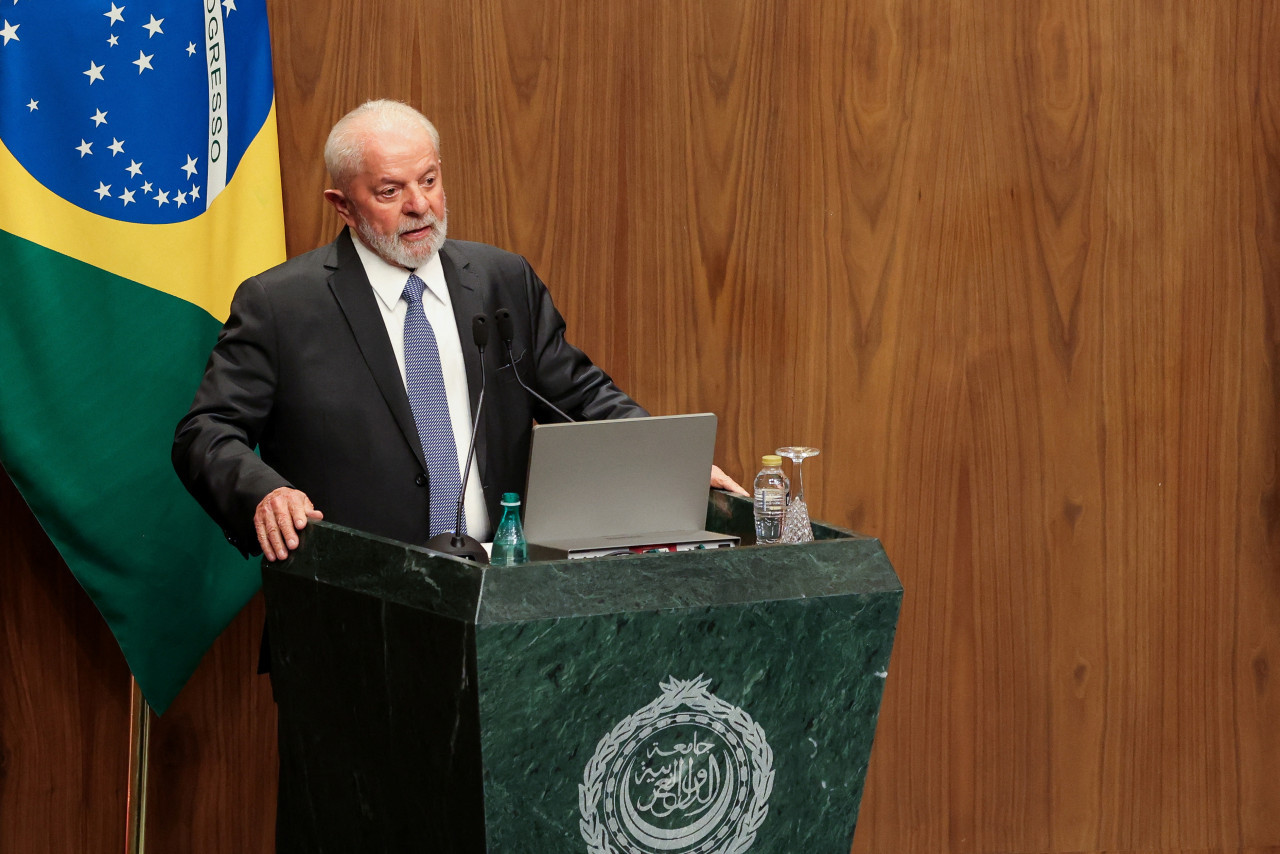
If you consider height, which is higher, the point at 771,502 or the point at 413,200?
the point at 413,200

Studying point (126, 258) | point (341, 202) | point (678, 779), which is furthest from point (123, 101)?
point (678, 779)

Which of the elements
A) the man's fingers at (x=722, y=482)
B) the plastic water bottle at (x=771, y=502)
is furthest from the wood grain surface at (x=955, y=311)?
the plastic water bottle at (x=771, y=502)

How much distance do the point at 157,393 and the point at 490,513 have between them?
77 centimetres

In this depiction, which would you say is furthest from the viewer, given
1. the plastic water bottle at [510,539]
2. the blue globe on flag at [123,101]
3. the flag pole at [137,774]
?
the flag pole at [137,774]

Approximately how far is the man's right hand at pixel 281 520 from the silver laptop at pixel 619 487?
1.13ft

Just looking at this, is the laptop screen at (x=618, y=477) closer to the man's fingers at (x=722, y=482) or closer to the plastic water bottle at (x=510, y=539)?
the plastic water bottle at (x=510, y=539)

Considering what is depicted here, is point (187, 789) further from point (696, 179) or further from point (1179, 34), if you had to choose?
point (1179, 34)

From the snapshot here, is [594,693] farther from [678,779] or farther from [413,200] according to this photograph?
[413,200]

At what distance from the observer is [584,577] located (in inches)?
67.7

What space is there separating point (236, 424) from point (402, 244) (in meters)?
0.41

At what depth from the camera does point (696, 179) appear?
2998 millimetres

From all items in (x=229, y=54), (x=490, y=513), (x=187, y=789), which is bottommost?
(x=187, y=789)

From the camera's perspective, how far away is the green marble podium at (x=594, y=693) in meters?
1.69

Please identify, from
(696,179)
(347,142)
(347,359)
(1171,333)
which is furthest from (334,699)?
(1171,333)
